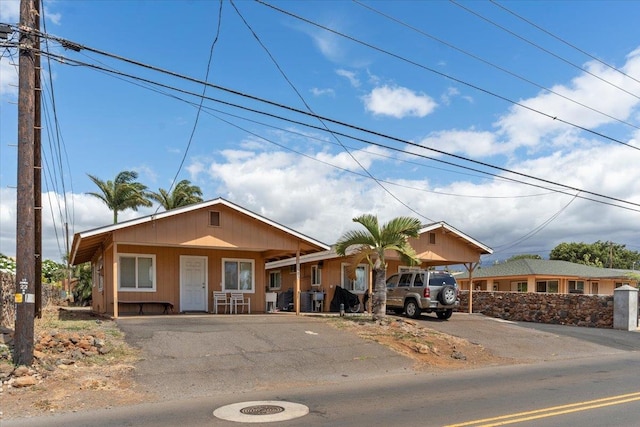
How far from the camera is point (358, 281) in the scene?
87.7ft

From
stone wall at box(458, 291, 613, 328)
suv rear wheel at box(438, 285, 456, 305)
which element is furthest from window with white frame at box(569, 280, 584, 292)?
suv rear wheel at box(438, 285, 456, 305)

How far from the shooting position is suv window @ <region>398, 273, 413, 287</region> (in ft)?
69.9

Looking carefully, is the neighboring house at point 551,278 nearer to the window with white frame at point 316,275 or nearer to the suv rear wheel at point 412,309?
the window with white frame at point 316,275

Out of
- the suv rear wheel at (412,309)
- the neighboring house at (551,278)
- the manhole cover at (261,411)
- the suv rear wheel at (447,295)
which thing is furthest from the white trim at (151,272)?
the neighboring house at (551,278)

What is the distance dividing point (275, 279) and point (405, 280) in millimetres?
11733

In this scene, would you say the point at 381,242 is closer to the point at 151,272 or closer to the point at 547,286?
the point at 151,272

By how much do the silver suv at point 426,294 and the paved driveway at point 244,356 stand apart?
4.93m

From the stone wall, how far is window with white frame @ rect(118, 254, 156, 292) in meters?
16.4

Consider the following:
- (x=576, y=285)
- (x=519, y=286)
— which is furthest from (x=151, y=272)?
(x=576, y=285)

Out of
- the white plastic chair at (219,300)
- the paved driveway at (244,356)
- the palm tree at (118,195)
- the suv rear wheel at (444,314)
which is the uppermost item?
the palm tree at (118,195)

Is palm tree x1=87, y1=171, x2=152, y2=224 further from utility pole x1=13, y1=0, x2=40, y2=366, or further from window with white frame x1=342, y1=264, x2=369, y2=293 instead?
utility pole x1=13, y1=0, x2=40, y2=366

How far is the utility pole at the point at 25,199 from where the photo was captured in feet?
33.2

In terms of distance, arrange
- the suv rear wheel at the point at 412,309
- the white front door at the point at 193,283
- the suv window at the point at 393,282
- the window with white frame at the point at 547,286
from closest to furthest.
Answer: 1. the suv rear wheel at the point at 412,309
2. the white front door at the point at 193,283
3. the suv window at the point at 393,282
4. the window with white frame at the point at 547,286

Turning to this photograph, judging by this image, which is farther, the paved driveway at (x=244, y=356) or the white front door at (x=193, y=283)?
the white front door at (x=193, y=283)
